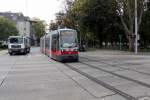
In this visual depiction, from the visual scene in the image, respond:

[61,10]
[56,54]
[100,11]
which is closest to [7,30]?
[61,10]

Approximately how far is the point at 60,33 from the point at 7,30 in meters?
72.6

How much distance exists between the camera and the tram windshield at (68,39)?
3106 cm

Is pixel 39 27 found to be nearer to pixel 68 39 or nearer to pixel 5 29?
pixel 5 29

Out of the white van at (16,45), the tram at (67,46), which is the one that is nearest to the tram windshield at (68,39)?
the tram at (67,46)

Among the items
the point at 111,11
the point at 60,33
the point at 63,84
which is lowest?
the point at 63,84

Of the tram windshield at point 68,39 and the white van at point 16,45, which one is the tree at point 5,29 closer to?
the white van at point 16,45

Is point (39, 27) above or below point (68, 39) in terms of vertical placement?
above

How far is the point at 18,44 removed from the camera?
51594mm

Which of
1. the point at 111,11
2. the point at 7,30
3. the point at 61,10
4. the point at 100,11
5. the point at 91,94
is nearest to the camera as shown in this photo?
the point at 91,94

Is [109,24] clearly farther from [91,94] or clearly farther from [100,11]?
[91,94]

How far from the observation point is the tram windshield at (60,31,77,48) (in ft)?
102

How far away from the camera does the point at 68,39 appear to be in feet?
103

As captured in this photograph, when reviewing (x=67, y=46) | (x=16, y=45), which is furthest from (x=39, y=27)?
(x=67, y=46)

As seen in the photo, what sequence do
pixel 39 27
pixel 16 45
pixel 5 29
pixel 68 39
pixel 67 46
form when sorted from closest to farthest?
pixel 67 46
pixel 68 39
pixel 16 45
pixel 5 29
pixel 39 27
